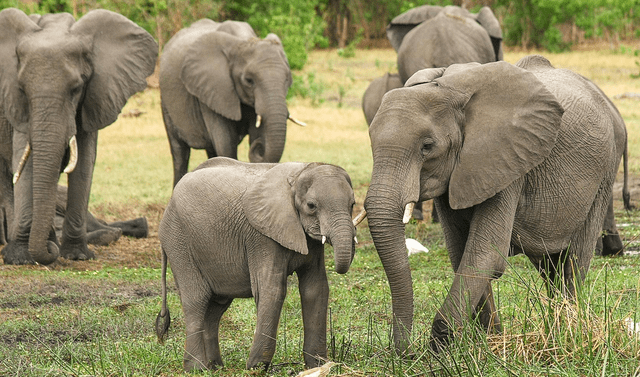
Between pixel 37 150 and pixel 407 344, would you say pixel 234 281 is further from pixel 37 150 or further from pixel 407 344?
pixel 37 150

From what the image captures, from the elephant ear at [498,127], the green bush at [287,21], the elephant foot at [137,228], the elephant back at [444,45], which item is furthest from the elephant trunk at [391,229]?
the green bush at [287,21]

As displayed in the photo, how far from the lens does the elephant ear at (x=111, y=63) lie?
852 cm

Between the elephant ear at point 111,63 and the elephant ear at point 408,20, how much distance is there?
4.53 meters

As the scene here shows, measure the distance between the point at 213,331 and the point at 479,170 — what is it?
1.65 metres

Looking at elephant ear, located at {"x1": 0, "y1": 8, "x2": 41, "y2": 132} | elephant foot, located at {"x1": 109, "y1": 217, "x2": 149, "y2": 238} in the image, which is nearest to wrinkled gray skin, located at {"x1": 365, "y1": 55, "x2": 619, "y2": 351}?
elephant ear, located at {"x1": 0, "y1": 8, "x2": 41, "y2": 132}

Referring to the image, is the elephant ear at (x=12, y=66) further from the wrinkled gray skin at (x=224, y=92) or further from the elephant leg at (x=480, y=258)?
the elephant leg at (x=480, y=258)

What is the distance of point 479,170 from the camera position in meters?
4.80

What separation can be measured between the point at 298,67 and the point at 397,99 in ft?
67.8

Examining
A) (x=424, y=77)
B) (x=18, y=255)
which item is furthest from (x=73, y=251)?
(x=424, y=77)

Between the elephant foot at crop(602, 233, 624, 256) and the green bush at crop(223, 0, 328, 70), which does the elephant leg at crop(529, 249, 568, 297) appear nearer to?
the elephant foot at crop(602, 233, 624, 256)

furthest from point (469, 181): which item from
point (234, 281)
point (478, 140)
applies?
point (234, 281)

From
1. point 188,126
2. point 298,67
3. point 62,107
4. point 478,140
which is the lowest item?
point 298,67

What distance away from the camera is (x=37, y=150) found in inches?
312

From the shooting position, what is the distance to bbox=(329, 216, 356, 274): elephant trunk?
4.47 metres
